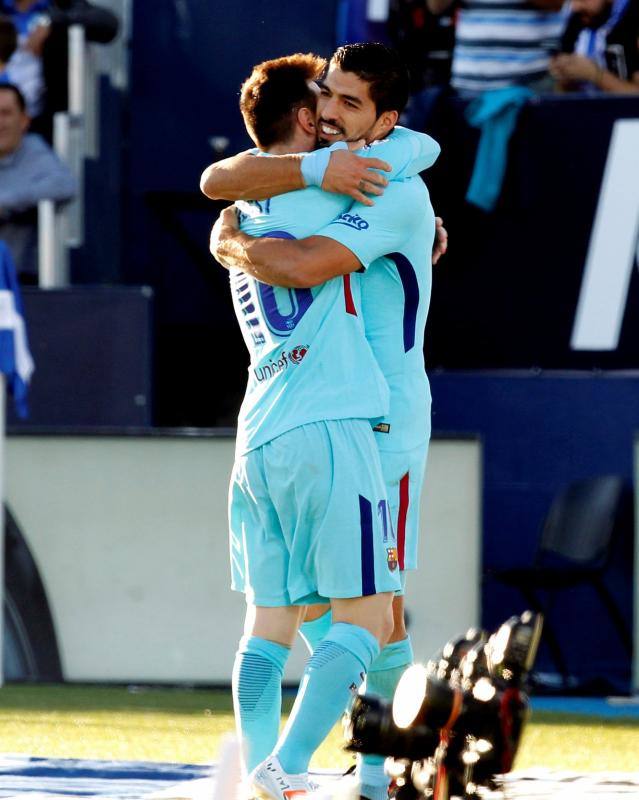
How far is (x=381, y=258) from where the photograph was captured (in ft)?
13.4

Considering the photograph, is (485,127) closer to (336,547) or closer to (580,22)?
(580,22)

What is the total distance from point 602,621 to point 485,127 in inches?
107

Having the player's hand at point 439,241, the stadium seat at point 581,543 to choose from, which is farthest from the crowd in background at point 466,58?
the player's hand at point 439,241

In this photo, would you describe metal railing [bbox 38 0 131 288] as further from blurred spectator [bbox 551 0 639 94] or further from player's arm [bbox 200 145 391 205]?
player's arm [bbox 200 145 391 205]

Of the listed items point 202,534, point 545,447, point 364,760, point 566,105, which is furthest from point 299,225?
point 566,105

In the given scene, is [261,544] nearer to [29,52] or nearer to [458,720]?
[458,720]

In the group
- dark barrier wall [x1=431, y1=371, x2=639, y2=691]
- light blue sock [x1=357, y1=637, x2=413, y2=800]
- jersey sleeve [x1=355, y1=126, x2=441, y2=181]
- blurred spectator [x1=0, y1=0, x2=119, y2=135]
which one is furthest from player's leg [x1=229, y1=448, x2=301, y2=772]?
blurred spectator [x1=0, y1=0, x2=119, y2=135]

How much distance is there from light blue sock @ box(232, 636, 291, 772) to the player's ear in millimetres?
1213

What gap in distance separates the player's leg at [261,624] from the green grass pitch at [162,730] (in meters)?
1.32

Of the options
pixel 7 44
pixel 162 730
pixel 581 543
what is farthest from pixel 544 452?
pixel 7 44

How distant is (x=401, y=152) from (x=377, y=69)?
201mm

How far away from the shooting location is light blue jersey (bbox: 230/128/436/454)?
392 centimetres

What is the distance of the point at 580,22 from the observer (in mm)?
9578

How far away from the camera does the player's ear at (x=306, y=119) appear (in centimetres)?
405
